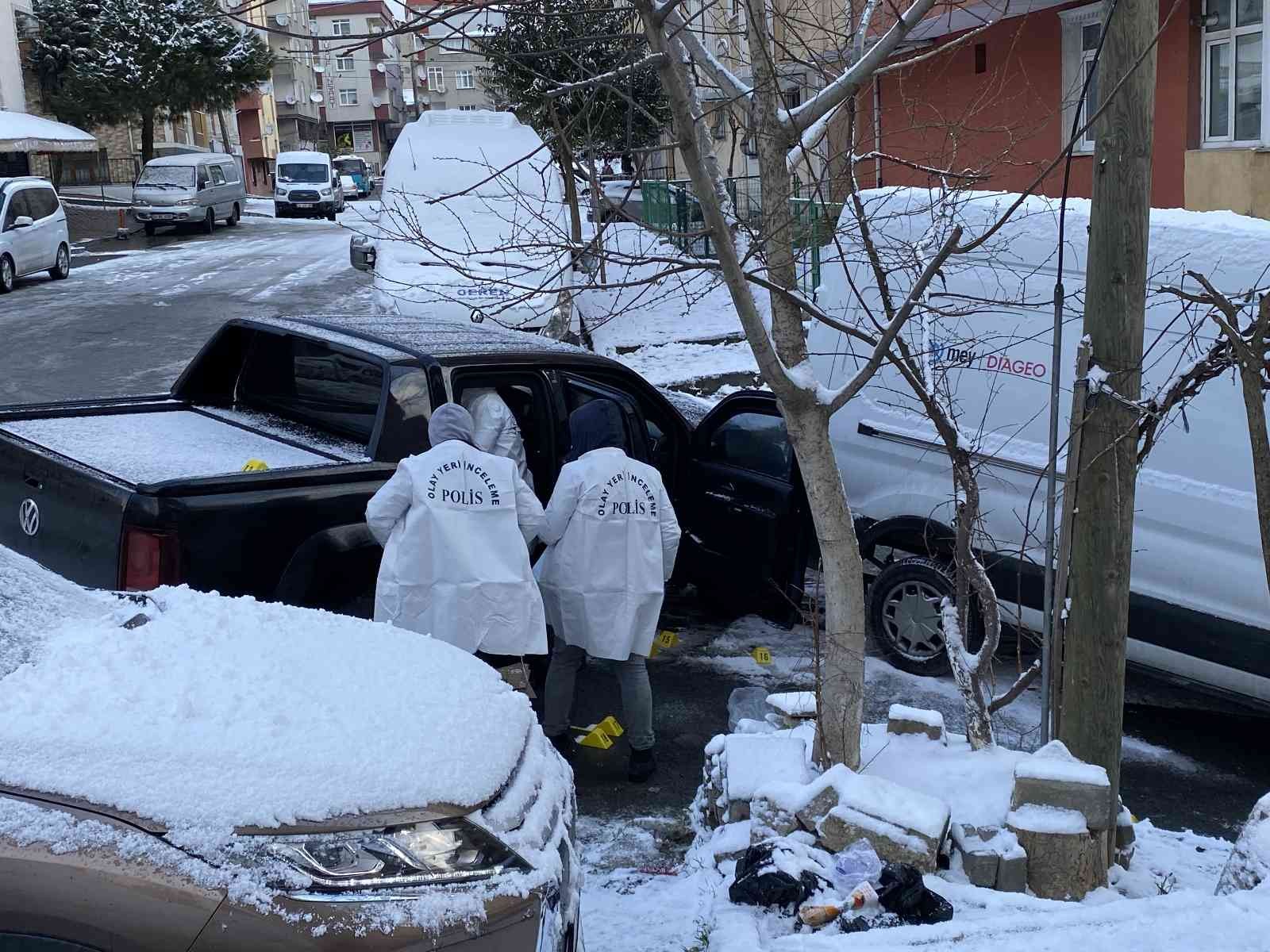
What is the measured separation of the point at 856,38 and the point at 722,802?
2.61 meters

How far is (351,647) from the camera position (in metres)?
3.47

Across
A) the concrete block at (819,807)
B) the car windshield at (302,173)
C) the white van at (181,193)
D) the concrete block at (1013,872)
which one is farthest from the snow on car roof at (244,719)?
the car windshield at (302,173)

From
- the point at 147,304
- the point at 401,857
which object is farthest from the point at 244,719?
the point at 147,304

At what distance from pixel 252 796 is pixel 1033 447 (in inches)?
167

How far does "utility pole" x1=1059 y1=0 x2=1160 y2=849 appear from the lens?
378cm

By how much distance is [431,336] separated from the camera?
6223mm

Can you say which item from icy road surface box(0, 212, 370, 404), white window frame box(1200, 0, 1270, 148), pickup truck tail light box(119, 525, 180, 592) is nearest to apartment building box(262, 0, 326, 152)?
icy road surface box(0, 212, 370, 404)

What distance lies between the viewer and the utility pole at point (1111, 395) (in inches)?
149

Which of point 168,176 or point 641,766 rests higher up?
point 168,176

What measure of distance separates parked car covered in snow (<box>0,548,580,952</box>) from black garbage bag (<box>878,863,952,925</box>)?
37.3 inches

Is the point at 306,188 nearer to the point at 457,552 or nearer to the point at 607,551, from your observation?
the point at 607,551

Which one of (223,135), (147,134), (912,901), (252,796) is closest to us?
(252,796)

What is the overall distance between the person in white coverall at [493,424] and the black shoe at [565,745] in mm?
1180

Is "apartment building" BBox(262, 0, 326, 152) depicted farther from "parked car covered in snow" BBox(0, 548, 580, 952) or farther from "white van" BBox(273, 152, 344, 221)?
"parked car covered in snow" BBox(0, 548, 580, 952)
